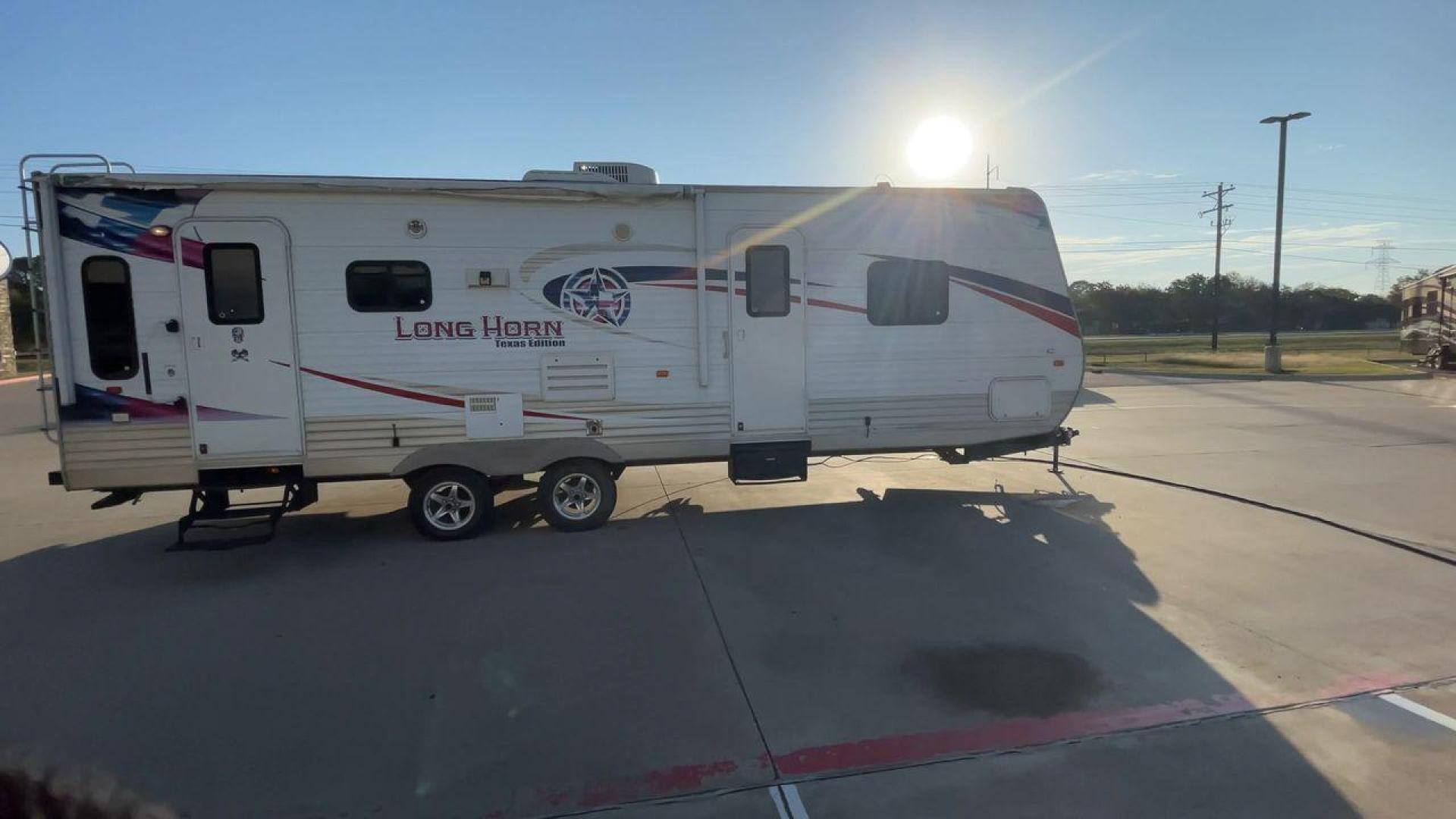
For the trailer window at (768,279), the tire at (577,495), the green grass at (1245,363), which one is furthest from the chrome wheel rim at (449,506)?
the green grass at (1245,363)

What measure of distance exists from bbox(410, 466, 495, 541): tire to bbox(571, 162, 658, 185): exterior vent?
343 centimetres

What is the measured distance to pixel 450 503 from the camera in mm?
7258

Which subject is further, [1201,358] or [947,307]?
[1201,358]

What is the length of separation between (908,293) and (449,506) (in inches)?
201

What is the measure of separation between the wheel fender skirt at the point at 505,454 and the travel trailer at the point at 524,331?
2 cm

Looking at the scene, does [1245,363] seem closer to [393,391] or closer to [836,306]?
[836,306]

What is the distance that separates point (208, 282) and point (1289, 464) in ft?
41.6

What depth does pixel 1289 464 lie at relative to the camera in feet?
33.0

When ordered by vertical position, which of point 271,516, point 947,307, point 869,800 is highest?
point 947,307

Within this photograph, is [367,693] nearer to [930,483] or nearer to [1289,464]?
[930,483]

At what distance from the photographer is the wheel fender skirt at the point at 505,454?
708 cm

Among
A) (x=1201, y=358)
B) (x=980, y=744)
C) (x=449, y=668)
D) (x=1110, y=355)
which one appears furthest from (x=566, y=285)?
(x=1110, y=355)

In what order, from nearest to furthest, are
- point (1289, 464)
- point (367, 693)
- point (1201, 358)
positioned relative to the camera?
point (367, 693)
point (1289, 464)
point (1201, 358)

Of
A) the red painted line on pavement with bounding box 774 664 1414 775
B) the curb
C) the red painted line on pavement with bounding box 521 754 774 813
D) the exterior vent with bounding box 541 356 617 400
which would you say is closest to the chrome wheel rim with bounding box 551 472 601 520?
the exterior vent with bounding box 541 356 617 400
